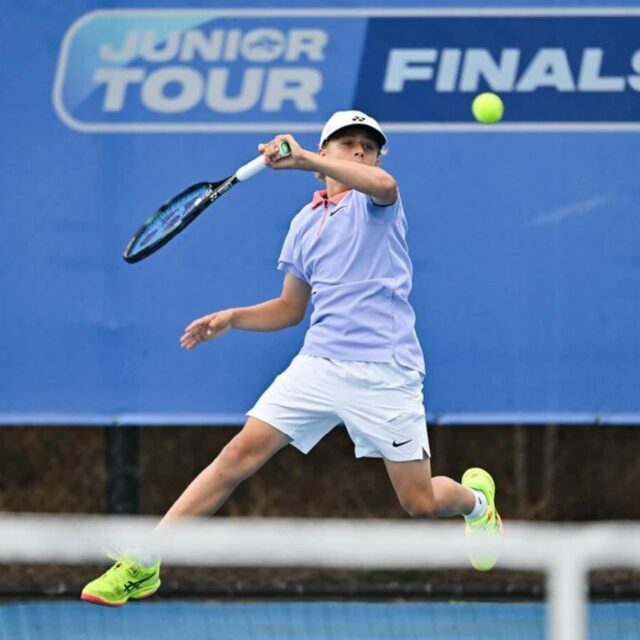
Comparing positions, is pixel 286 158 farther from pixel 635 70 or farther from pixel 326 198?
pixel 635 70

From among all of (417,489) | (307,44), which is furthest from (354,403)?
(307,44)

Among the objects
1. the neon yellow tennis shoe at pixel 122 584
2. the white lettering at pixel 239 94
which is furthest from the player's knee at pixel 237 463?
the white lettering at pixel 239 94

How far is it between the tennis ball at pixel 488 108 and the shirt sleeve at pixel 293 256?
3.32 ft

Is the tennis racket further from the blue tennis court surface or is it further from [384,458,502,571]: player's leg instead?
the blue tennis court surface

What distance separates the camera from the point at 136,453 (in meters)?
5.53

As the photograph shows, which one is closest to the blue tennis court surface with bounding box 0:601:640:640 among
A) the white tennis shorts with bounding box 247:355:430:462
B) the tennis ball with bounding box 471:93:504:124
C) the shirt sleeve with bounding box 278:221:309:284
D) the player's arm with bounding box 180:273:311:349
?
the white tennis shorts with bounding box 247:355:430:462

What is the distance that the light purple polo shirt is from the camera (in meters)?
4.20

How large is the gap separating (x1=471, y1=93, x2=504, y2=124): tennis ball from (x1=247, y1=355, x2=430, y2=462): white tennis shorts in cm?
118

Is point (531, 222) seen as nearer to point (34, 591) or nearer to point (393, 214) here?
point (393, 214)

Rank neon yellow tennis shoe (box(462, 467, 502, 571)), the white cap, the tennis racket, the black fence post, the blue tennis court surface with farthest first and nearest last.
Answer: the black fence post < the blue tennis court surface < neon yellow tennis shoe (box(462, 467, 502, 571)) < the tennis racket < the white cap

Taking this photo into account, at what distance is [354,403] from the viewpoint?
13.8 feet

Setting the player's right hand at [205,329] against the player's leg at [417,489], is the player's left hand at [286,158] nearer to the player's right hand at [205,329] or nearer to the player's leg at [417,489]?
the player's right hand at [205,329]

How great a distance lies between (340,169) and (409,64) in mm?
1359

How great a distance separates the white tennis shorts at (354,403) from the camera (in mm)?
4211
